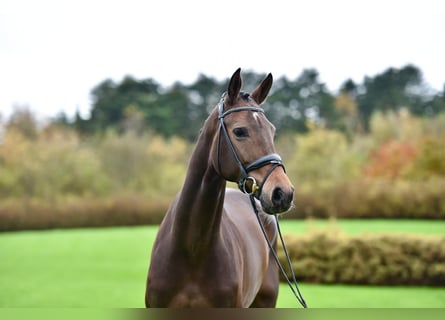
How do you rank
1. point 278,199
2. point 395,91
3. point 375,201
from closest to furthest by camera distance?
point 278,199 < point 375,201 < point 395,91

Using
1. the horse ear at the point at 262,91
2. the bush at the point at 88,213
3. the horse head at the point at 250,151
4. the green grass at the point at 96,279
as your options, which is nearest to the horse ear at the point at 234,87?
the horse head at the point at 250,151

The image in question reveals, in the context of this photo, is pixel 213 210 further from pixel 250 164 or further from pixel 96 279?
pixel 96 279

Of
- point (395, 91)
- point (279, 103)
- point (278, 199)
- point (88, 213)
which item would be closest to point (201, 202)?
point (278, 199)

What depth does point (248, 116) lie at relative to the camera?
2.92m

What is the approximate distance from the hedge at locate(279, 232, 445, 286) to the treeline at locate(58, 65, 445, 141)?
75.9ft

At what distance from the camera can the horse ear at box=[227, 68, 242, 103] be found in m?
2.95

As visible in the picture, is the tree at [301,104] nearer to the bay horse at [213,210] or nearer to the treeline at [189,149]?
the treeline at [189,149]

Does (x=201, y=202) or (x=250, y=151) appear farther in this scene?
(x=201, y=202)

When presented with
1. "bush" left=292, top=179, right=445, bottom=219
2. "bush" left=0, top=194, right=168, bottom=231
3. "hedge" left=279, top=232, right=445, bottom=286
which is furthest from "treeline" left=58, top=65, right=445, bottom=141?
"hedge" left=279, top=232, right=445, bottom=286

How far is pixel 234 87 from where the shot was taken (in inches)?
118

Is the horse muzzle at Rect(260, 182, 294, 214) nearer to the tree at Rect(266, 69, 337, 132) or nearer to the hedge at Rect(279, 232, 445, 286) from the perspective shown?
the hedge at Rect(279, 232, 445, 286)

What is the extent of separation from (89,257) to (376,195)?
12669 millimetres

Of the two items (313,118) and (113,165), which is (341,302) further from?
(313,118)

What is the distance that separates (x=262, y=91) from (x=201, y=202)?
74cm
